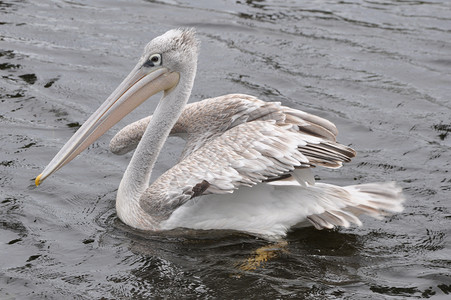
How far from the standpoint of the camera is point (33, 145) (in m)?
6.56

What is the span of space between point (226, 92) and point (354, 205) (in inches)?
102

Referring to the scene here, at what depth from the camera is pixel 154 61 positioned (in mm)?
5605

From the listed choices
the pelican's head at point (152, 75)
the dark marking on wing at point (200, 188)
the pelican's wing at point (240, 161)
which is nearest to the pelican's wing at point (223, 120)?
the pelican's wing at point (240, 161)

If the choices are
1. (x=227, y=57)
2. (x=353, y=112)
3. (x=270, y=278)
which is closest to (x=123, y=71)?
(x=227, y=57)

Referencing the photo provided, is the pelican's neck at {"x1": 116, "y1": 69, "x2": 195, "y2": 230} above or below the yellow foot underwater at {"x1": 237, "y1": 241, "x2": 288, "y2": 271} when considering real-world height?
above

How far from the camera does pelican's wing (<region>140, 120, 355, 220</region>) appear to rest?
201 inches

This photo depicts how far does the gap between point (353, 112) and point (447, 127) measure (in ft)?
2.79

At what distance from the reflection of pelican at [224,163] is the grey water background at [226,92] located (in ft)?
0.56

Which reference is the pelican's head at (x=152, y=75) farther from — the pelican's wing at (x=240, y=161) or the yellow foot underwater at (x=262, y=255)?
the yellow foot underwater at (x=262, y=255)

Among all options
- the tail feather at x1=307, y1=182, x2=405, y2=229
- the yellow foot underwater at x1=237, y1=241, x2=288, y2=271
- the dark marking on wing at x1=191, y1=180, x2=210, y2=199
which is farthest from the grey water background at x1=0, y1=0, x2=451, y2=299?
the dark marking on wing at x1=191, y1=180, x2=210, y2=199

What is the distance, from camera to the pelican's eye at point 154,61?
18.3 feet

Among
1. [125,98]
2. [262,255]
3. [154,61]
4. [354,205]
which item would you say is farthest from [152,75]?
[354,205]

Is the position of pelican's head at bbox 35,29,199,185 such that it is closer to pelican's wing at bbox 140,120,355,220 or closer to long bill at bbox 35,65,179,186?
long bill at bbox 35,65,179,186

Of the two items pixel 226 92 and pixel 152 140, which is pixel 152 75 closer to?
pixel 152 140
